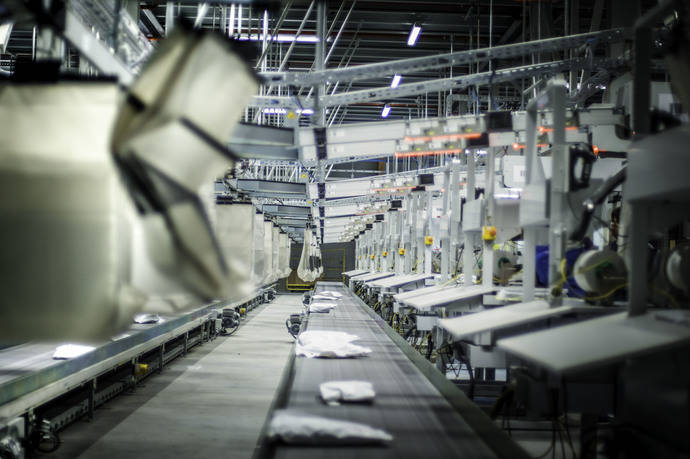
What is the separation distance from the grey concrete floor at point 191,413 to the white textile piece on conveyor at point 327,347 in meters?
1.29

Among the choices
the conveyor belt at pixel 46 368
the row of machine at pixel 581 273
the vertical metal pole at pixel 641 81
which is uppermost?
the vertical metal pole at pixel 641 81

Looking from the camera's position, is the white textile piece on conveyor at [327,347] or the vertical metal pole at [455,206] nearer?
the white textile piece on conveyor at [327,347]

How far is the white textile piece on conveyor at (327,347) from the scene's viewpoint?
4980mm

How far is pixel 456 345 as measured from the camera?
18.1 ft

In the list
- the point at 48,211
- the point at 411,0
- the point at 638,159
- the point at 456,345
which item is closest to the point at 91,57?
the point at 48,211

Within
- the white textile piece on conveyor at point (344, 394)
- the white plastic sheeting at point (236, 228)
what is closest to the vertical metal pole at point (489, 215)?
the white plastic sheeting at point (236, 228)

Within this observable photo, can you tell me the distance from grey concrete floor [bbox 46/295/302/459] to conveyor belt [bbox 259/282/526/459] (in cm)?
177

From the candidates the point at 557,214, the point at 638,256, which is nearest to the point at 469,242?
the point at 557,214

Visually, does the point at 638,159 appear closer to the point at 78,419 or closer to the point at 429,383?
the point at 429,383

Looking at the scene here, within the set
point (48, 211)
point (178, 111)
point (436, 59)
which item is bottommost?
point (48, 211)

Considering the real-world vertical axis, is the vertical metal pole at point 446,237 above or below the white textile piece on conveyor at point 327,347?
above

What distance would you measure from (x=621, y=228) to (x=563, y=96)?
3.64 feet

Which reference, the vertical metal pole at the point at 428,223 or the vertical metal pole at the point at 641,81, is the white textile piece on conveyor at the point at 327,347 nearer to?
the vertical metal pole at the point at 641,81

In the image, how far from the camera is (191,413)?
7.07 metres
